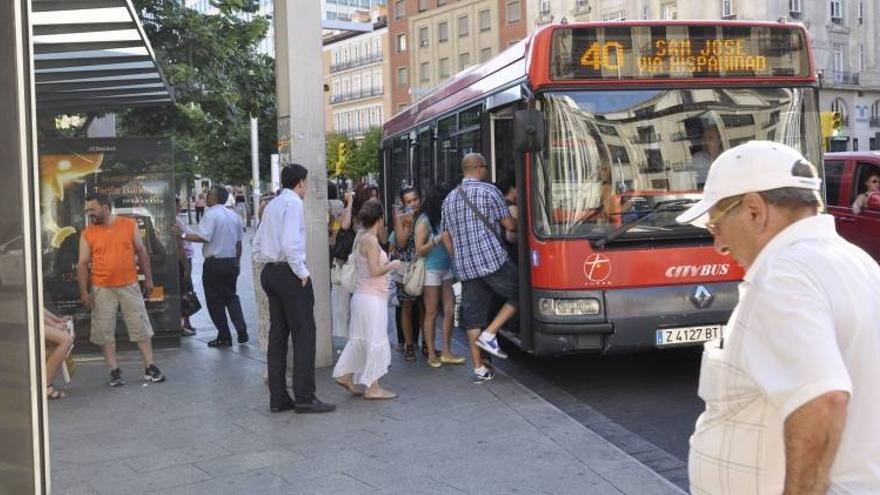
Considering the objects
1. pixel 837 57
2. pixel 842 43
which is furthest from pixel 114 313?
pixel 842 43

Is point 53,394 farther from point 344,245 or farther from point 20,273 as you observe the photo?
point 20,273

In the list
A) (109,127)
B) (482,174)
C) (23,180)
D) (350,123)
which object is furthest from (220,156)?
(350,123)

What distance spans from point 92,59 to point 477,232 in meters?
4.50

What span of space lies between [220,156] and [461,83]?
22.9 meters

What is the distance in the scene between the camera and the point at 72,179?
9289 mm

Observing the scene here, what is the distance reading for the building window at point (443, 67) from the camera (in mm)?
78250

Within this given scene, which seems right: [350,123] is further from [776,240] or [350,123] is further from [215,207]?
[776,240]

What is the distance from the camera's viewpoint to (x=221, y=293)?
10.0m

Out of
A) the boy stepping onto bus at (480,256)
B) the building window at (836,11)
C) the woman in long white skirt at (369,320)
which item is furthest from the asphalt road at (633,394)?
the building window at (836,11)

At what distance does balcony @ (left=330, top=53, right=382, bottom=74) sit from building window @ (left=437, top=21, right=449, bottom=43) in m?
15.0

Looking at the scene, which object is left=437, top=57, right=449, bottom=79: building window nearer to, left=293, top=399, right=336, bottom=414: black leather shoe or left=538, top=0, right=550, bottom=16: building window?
left=538, top=0, right=550, bottom=16: building window

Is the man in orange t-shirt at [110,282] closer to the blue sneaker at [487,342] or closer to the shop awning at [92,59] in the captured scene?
the shop awning at [92,59]

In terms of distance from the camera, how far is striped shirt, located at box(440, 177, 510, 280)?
25.2ft

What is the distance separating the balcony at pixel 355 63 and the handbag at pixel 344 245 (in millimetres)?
86490
